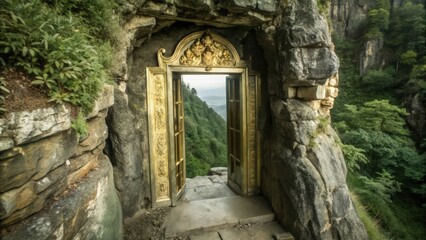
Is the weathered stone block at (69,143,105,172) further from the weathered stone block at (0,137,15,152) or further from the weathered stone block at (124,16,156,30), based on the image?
the weathered stone block at (124,16,156,30)

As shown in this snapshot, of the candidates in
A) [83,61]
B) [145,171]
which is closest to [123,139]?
[145,171]

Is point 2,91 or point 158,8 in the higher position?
point 158,8

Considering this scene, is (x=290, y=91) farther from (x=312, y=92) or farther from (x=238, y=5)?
(x=238, y=5)

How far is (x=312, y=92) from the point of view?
3551 millimetres

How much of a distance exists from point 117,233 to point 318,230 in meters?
2.89

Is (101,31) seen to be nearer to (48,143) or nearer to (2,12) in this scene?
(2,12)

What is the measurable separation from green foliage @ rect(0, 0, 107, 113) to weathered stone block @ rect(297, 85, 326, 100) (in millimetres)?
3160

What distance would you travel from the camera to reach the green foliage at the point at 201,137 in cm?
1191

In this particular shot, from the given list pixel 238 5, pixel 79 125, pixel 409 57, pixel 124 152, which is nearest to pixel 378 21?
pixel 409 57

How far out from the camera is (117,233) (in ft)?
7.61

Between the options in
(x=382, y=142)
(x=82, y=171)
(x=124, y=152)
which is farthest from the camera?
(x=382, y=142)

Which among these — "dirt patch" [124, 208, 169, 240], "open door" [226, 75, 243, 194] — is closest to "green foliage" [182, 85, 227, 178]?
"open door" [226, 75, 243, 194]

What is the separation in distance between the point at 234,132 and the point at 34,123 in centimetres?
401

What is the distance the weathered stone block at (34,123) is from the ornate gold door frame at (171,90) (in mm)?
2344
